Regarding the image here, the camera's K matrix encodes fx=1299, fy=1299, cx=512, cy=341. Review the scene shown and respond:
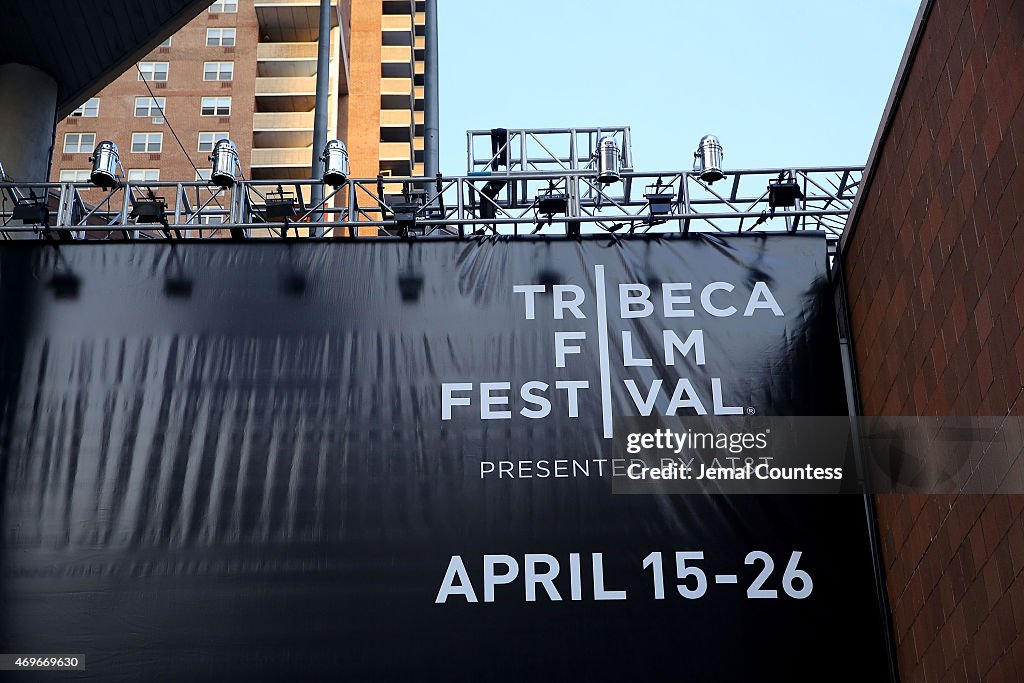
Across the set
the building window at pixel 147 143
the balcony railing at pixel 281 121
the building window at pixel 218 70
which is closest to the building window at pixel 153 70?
the building window at pixel 218 70

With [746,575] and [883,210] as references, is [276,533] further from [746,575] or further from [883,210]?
[883,210]

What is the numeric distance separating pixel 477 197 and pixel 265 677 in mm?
5659

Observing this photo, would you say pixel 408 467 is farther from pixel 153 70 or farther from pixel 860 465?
pixel 153 70

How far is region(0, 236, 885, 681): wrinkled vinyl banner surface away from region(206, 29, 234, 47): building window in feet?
123

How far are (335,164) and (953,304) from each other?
6858mm

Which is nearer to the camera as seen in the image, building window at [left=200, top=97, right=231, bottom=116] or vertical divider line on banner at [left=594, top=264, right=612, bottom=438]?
vertical divider line on banner at [left=594, top=264, right=612, bottom=438]

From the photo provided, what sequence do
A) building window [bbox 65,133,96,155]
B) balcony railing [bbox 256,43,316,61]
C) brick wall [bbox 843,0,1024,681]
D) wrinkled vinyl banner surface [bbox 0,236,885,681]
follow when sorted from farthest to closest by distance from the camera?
balcony railing [bbox 256,43,316,61]
building window [bbox 65,133,96,155]
wrinkled vinyl banner surface [bbox 0,236,885,681]
brick wall [bbox 843,0,1024,681]

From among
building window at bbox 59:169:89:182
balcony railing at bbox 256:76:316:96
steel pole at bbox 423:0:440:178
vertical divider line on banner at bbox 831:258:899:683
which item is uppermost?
balcony railing at bbox 256:76:316:96

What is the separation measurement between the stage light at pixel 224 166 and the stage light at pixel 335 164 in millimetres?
929

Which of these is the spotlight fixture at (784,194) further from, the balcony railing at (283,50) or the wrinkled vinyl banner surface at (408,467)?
the balcony railing at (283,50)

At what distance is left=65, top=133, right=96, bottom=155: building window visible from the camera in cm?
4794

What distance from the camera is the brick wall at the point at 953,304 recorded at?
333 inches

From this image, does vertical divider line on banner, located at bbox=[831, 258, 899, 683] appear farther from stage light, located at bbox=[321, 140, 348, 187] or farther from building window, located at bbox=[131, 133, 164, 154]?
building window, located at bbox=[131, 133, 164, 154]

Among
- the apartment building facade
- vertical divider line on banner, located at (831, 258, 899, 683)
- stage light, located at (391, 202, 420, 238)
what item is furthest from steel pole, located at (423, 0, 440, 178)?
the apartment building facade
